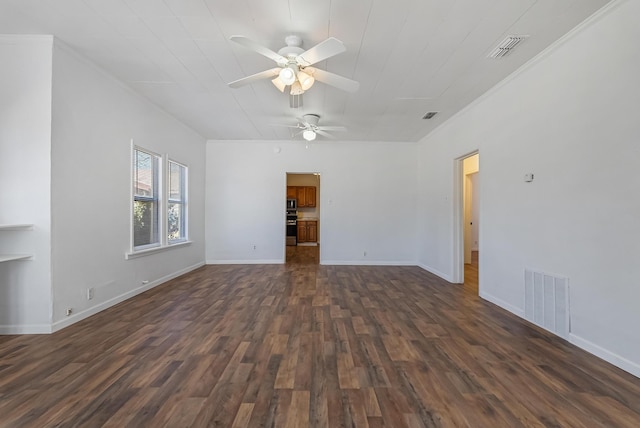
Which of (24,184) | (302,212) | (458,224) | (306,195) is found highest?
(306,195)

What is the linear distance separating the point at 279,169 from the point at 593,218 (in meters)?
5.24

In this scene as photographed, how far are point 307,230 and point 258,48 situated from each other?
27.8 feet

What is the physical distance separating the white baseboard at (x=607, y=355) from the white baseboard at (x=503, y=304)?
0.65 metres

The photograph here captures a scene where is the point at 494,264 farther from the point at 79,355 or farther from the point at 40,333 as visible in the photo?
the point at 40,333

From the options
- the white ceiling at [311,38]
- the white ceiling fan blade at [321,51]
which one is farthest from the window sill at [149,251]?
the white ceiling fan blade at [321,51]

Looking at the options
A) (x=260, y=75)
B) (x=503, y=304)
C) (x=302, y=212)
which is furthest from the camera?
(x=302, y=212)

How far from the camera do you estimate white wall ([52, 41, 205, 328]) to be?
276 centimetres

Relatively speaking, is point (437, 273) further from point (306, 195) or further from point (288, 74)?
point (306, 195)

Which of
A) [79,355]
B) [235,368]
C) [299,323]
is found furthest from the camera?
[299,323]

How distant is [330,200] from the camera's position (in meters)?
6.43

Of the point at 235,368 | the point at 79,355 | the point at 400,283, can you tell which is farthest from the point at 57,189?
the point at 400,283

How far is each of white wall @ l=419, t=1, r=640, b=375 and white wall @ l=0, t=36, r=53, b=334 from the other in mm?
4725

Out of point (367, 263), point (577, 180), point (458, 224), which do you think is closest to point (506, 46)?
point (577, 180)

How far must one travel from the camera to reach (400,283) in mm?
4750
